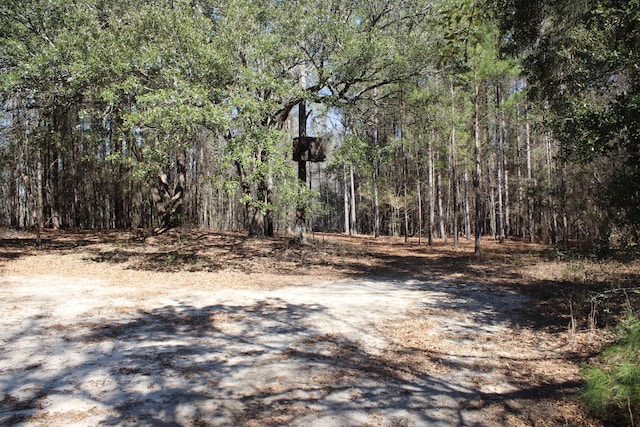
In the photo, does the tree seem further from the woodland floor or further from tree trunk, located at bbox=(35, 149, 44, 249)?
tree trunk, located at bbox=(35, 149, 44, 249)

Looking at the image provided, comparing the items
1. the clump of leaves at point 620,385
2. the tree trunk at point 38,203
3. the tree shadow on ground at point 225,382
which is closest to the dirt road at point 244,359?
the tree shadow on ground at point 225,382

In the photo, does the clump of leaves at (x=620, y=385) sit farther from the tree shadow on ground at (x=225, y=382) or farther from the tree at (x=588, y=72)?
the tree at (x=588, y=72)

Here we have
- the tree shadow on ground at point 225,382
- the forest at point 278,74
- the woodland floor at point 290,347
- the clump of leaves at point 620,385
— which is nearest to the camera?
the clump of leaves at point 620,385

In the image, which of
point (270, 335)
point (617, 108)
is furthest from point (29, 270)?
point (617, 108)

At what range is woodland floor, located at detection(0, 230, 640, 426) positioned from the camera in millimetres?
→ 3359

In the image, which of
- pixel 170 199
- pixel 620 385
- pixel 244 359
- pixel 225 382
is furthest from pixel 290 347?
pixel 170 199

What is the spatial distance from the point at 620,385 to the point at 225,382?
3230 mm

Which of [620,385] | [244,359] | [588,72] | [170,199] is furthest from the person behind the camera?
[170,199]

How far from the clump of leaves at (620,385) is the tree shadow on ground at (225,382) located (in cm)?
59

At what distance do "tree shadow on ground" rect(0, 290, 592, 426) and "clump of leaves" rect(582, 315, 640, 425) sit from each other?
587 mm

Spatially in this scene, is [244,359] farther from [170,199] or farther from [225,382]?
[170,199]

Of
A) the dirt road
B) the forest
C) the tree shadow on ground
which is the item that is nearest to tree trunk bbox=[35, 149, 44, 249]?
the forest

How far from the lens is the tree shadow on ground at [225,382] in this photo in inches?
128

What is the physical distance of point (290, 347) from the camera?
4.93 m
